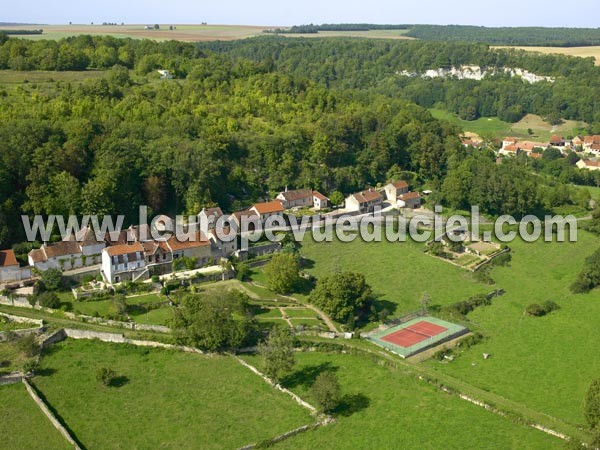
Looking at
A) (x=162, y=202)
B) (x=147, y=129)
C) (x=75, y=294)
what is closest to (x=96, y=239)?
(x=75, y=294)

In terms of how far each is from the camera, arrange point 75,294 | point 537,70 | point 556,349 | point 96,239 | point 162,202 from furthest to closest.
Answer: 1. point 537,70
2. point 162,202
3. point 96,239
4. point 75,294
5. point 556,349

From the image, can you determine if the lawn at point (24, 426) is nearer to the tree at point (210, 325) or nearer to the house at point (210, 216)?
the tree at point (210, 325)

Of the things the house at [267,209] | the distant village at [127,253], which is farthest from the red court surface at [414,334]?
the house at [267,209]

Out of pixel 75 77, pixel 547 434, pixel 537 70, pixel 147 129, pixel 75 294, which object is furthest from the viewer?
pixel 537 70

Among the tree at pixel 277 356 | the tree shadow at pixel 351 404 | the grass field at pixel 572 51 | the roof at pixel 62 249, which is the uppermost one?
the grass field at pixel 572 51

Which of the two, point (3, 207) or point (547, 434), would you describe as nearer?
point (547, 434)

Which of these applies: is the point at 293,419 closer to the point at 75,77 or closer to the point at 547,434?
the point at 547,434
